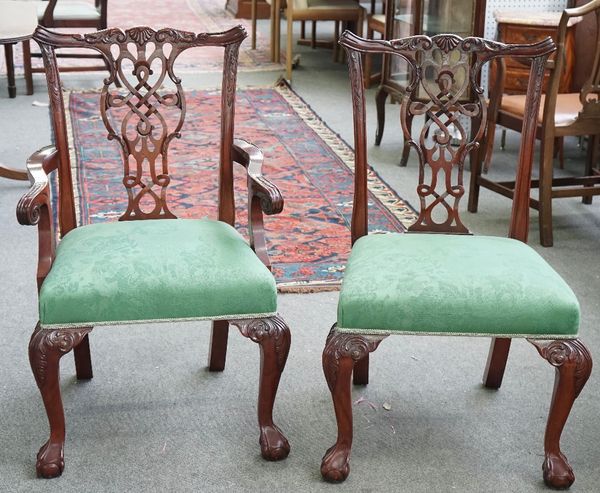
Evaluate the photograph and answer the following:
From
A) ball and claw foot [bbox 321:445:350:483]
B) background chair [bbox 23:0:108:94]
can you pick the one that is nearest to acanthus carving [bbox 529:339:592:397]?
ball and claw foot [bbox 321:445:350:483]

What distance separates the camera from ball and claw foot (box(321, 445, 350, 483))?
236 centimetres

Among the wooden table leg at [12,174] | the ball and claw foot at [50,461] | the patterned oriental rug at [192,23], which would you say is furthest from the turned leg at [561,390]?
the patterned oriental rug at [192,23]

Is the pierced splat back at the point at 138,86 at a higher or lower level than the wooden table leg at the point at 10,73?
higher

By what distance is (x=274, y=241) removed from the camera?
157 inches

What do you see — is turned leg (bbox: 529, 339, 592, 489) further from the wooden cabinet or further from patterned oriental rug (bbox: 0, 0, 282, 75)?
patterned oriental rug (bbox: 0, 0, 282, 75)

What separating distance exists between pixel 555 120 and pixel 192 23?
6.11 meters

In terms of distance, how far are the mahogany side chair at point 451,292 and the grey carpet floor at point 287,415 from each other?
0.58 feet

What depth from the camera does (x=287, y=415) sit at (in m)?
2.68

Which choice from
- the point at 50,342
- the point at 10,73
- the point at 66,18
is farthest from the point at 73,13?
the point at 50,342

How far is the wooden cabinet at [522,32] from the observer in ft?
16.4

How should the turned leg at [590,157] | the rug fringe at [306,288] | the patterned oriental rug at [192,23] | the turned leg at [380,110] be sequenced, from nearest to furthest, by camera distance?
the rug fringe at [306,288] < the turned leg at [590,157] < the turned leg at [380,110] < the patterned oriental rug at [192,23]

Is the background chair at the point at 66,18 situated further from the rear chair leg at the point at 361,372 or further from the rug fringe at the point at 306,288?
the rear chair leg at the point at 361,372

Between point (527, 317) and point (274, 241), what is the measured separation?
1.88 metres

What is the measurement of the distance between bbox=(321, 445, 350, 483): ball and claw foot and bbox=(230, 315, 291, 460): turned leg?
134 mm
